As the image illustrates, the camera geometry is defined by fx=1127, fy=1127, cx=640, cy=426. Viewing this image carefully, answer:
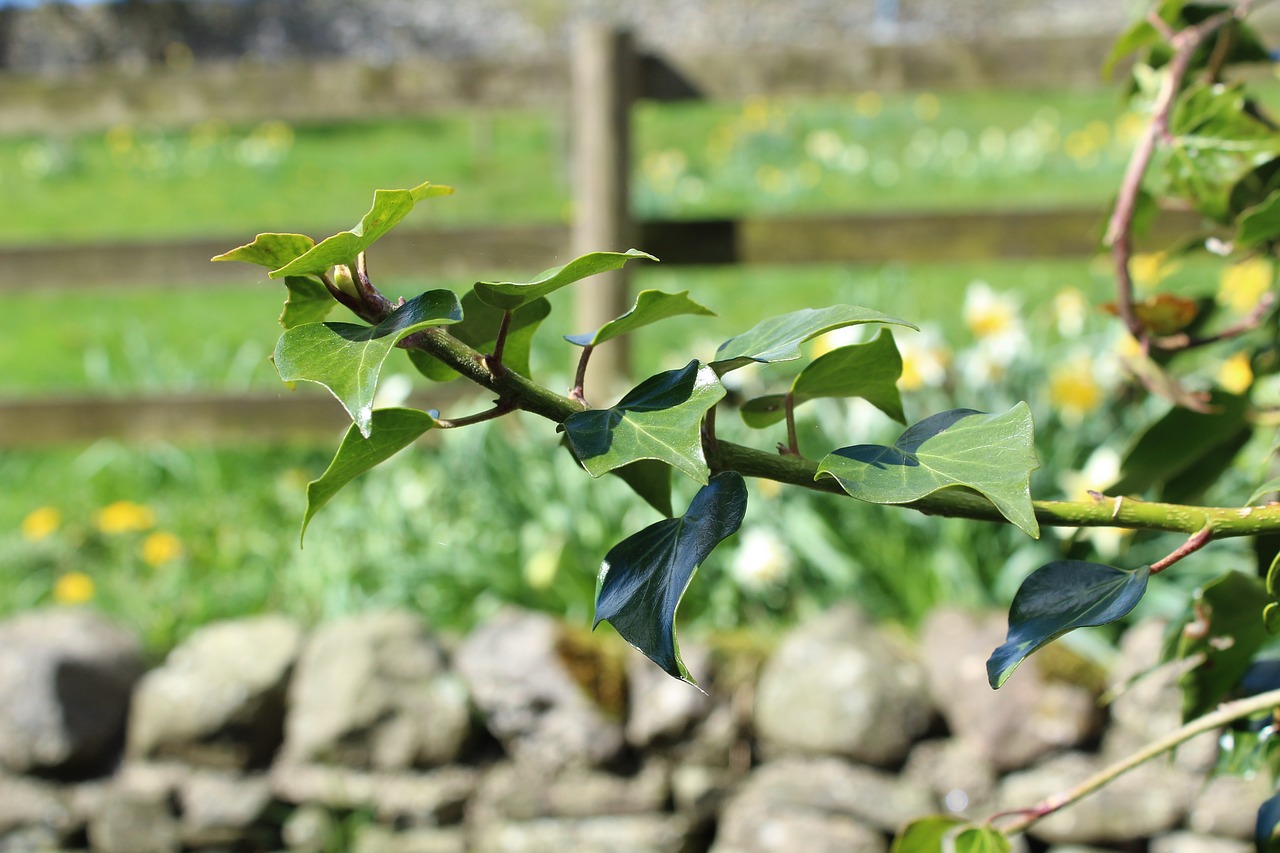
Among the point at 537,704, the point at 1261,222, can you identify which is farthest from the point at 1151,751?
the point at 537,704

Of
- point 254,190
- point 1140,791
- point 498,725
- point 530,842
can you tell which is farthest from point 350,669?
point 254,190

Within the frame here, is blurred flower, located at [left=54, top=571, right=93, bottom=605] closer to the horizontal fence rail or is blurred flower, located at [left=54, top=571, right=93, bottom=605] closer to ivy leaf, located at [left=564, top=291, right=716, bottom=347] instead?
the horizontal fence rail

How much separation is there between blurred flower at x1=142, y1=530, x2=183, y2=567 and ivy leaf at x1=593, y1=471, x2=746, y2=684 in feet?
7.10

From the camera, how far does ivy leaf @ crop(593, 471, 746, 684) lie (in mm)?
327

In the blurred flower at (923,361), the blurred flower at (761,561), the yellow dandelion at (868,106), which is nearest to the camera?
the blurred flower at (761,561)

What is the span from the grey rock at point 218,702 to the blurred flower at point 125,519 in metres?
0.62

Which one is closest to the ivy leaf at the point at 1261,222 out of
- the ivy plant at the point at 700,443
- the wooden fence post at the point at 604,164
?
the ivy plant at the point at 700,443

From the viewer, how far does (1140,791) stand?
4.94 feet

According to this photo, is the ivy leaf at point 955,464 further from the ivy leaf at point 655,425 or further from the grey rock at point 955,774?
the grey rock at point 955,774

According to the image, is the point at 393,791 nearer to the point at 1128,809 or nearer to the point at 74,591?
the point at 74,591

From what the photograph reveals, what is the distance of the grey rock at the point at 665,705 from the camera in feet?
5.48

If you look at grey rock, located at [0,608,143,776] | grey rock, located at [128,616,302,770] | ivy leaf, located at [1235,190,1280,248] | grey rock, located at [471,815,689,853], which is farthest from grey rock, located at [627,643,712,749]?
ivy leaf, located at [1235,190,1280,248]

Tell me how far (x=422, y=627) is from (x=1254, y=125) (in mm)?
1493

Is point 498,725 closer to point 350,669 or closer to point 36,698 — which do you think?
point 350,669
